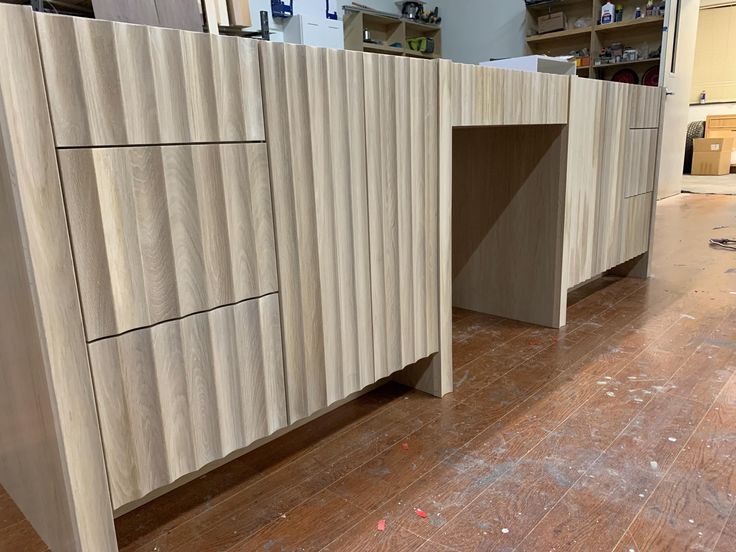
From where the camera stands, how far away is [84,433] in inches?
37.3

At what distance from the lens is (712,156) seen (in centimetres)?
827

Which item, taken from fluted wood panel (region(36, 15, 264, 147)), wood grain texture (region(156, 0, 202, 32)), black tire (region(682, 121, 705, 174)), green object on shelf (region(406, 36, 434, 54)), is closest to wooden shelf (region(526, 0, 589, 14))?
green object on shelf (region(406, 36, 434, 54))

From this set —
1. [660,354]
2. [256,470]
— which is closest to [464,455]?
[256,470]

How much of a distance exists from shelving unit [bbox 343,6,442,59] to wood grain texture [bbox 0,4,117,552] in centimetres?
555

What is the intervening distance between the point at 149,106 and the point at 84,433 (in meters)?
0.55

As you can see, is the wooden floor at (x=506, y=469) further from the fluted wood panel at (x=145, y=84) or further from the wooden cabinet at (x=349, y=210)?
the fluted wood panel at (x=145, y=84)

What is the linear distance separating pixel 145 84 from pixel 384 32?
6.34 meters

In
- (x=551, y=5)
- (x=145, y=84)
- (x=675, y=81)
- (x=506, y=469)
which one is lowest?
(x=506, y=469)

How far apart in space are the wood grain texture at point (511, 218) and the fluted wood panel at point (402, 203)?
789mm

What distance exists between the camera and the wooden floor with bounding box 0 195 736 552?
3.73 ft

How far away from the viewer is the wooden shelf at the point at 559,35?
238 inches

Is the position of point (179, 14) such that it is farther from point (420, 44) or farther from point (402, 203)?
point (420, 44)

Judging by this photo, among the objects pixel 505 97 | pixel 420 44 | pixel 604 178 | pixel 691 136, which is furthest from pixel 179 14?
pixel 691 136

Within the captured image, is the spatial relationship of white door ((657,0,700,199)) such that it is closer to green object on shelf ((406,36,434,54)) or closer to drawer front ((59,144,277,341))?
green object on shelf ((406,36,434,54))
